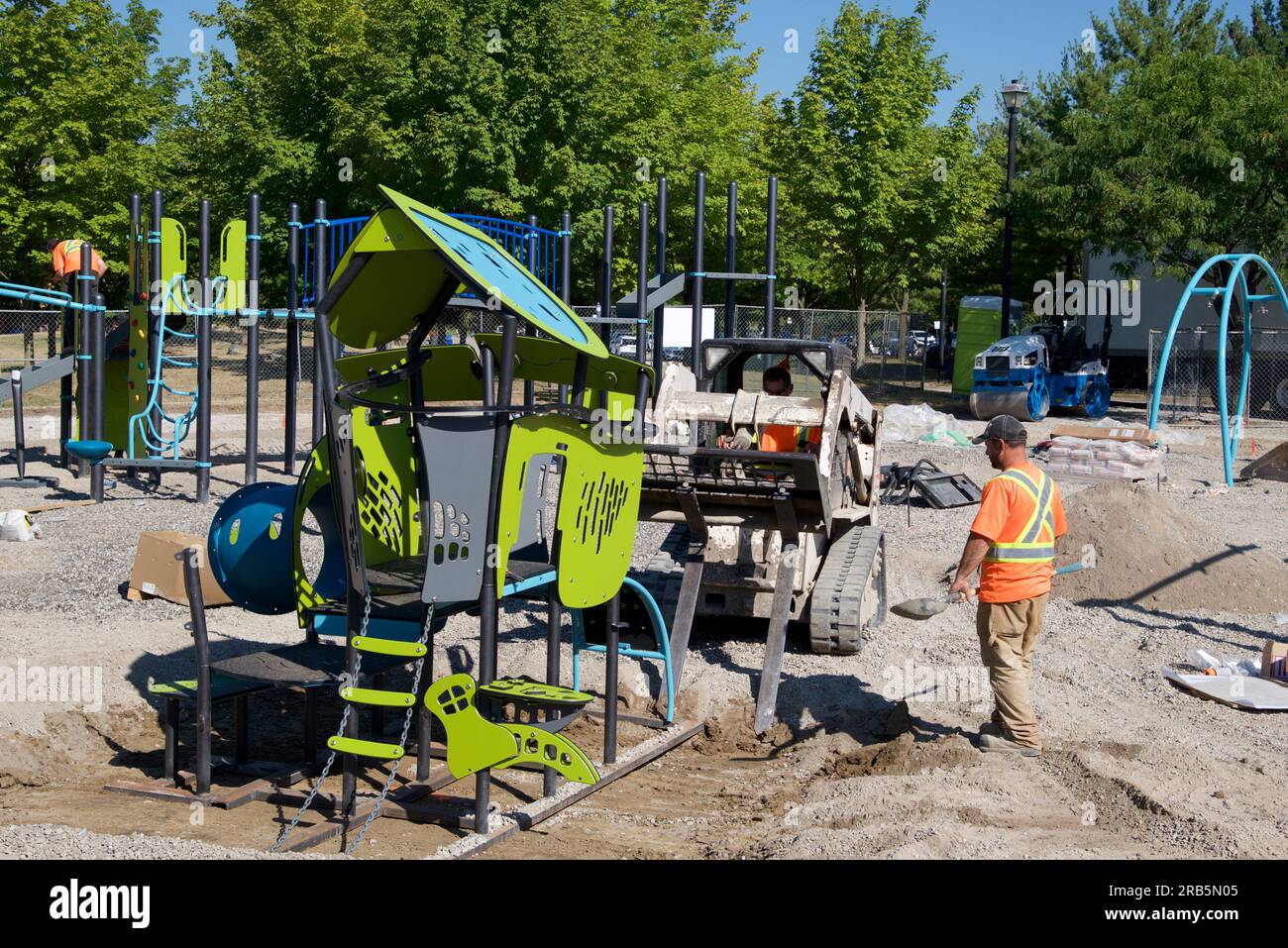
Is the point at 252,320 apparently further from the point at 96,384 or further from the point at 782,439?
the point at 782,439

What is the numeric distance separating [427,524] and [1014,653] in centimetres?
319

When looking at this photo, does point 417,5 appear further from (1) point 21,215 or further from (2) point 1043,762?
(2) point 1043,762

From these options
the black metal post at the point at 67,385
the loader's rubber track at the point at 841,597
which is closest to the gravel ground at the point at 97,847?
the loader's rubber track at the point at 841,597

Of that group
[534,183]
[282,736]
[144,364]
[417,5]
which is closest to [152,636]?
[282,736]

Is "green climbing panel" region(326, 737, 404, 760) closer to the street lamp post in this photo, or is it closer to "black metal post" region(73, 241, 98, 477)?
"black metal post" region(73, 241, 98, 477)

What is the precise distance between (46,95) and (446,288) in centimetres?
2550

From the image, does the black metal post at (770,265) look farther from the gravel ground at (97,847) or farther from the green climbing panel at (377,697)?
the gravel ground at (97,847)

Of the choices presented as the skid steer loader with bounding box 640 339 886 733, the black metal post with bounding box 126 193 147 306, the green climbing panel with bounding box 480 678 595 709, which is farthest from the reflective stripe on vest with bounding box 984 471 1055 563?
the black metal post with bounding box 126 193 147 306

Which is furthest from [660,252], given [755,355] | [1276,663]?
[1276,663]

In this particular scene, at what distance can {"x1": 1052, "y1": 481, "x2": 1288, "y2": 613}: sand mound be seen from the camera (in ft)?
34.6

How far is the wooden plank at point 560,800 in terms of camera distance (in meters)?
5.66

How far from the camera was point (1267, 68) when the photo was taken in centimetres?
2775

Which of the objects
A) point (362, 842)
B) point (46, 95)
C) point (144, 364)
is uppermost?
point (46, 95)

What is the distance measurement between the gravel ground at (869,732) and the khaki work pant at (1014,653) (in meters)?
0.22
